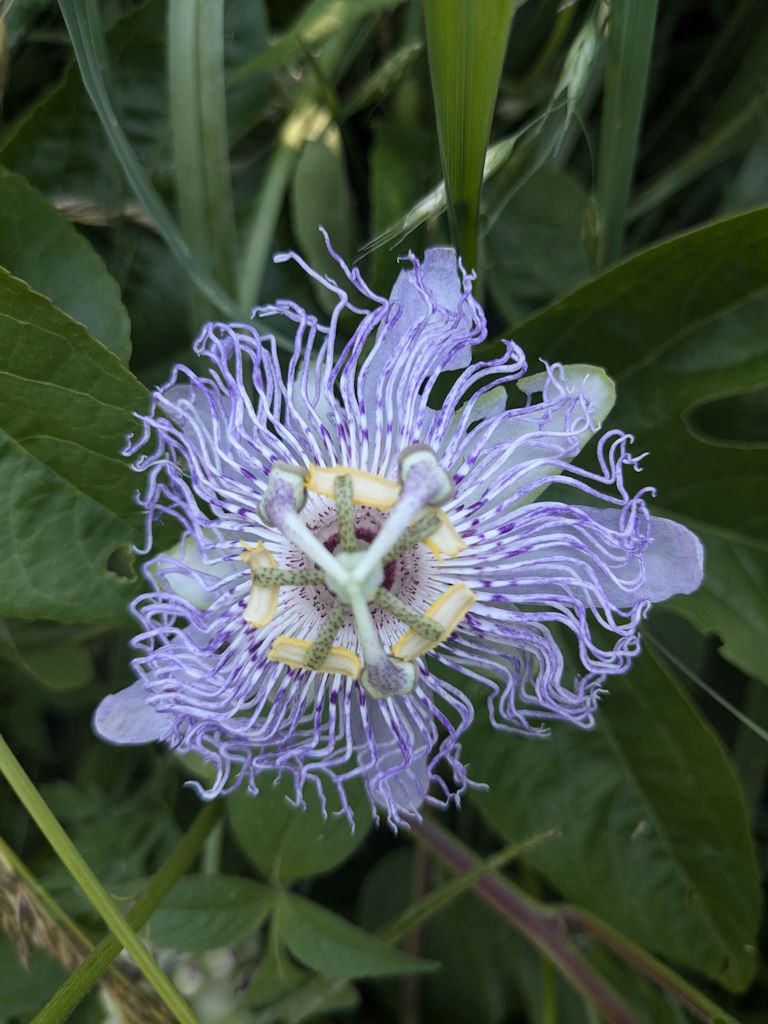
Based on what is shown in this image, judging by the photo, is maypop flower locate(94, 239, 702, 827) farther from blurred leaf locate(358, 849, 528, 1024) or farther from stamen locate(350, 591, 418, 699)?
blurred leaf locate(358, 849, 528, 1024)

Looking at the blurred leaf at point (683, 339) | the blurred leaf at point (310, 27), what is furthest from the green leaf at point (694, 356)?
the blurred leaf at point (310, 27)

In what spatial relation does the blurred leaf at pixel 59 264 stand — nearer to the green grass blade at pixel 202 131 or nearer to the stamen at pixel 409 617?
the green grass blade at pixel 202 131

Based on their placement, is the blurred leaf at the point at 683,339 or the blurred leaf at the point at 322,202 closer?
the blurred leaf at the point at 683,339

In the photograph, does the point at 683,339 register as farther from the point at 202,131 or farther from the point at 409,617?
the point at 202,131

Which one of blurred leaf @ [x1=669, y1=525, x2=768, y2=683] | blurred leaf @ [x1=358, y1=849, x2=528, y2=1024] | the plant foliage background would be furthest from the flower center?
blurred leaf @ [x1=358, y1=849, x2=528, y2=1024]

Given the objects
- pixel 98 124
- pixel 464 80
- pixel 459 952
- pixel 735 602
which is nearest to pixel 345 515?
pixel 464 80

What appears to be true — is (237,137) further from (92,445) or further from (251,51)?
(92,445)
